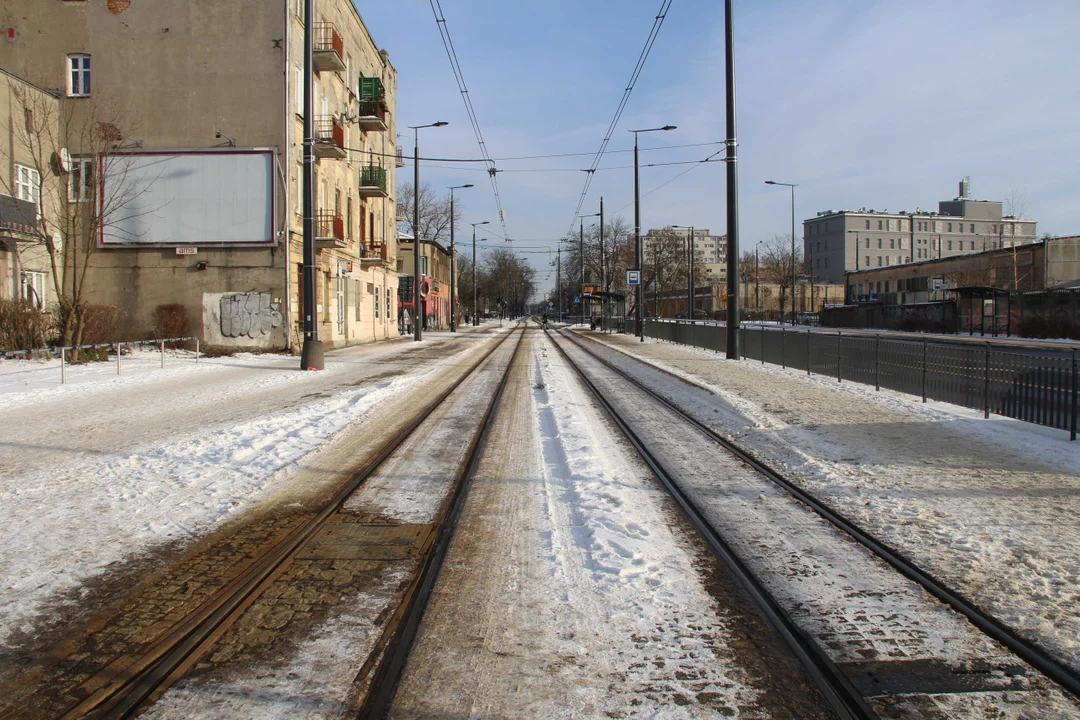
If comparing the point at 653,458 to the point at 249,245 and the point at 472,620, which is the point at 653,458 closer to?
the point at 472,620

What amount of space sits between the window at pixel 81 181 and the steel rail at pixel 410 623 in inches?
929

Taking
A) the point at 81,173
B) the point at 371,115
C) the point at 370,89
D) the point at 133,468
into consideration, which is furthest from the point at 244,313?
the point at 133,468

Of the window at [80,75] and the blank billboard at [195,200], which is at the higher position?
the window at [80,75]

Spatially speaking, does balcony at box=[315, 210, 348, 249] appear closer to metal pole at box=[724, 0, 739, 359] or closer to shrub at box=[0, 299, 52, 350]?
shrub at box=[0, 299, 52, 350]

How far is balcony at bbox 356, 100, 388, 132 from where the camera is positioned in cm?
3578

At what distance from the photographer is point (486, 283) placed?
117m

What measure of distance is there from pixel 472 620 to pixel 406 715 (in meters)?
0.94

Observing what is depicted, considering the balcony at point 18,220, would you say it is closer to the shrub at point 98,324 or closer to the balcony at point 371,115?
the shrub at point 98,324

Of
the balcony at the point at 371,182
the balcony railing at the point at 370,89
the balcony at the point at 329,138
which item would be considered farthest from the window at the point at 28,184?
the balcony railing at the point at 370,89

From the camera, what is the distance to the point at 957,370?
11.6 meters

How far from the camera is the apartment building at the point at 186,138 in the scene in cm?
2489

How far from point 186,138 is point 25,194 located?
513 cm

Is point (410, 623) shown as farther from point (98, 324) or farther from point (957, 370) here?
point (98, 324)

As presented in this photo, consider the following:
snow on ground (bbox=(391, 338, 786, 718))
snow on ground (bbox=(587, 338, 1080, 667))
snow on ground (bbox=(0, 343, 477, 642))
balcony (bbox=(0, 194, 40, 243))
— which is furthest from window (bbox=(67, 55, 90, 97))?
snow on ground (bbox=(391, 338, 786, 718))
